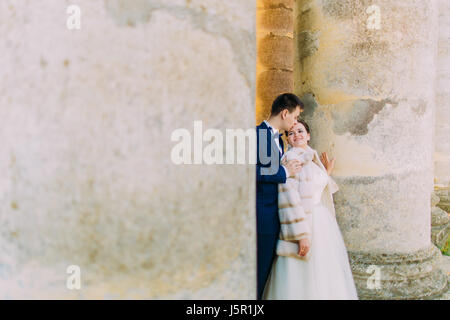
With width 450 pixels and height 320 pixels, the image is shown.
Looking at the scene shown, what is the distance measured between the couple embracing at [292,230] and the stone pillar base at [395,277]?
17 centimetres

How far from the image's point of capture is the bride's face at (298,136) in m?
2.56

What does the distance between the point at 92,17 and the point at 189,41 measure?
0.86 feet

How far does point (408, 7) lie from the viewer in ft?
8.39

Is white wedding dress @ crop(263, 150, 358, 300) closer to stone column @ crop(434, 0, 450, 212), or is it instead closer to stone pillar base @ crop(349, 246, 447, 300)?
stone pillar base @ crop(349, 246, 447, 300)

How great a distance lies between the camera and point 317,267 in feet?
7.59

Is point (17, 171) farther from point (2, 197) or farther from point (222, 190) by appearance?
point (222, 190)

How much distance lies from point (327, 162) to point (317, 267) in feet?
2.40

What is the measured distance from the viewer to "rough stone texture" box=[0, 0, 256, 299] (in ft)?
3.43

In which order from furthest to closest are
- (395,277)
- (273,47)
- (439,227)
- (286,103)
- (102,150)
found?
(273,47), (439,227), (395,277), (286,103), (102,150)

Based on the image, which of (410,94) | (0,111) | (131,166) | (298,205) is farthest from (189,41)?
(410,94)

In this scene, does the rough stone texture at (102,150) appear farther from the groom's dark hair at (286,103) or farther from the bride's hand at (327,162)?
the bride's hand at (327,162)

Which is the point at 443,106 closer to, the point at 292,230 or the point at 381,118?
the point at 381,118

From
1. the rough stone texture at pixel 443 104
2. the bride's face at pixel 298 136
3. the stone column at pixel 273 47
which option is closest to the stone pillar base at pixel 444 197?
the rough stone texture at pixel 443 104

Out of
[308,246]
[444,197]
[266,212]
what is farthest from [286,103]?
[444,197]
